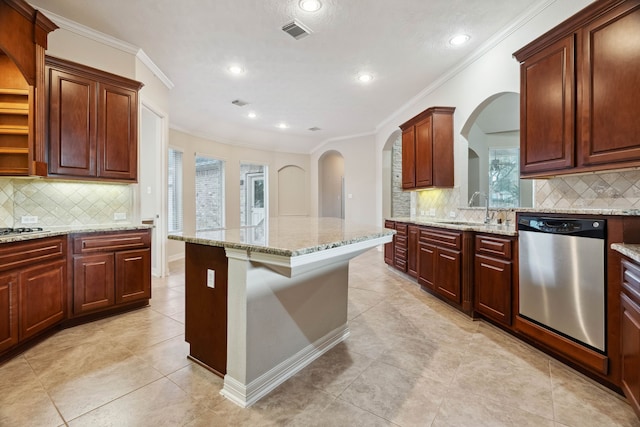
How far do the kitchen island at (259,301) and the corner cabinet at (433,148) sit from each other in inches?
96.2

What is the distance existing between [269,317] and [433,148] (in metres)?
3.31

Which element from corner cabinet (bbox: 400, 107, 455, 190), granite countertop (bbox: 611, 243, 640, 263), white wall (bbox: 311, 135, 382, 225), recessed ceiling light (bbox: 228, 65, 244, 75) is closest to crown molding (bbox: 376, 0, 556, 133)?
corner cabinet (bbox: 400, 107, 455, 190)

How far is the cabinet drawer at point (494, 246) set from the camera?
2422 mm

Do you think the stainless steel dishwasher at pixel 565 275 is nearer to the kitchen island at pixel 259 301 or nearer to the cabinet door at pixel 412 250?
the kitchen island at pixel 259 301

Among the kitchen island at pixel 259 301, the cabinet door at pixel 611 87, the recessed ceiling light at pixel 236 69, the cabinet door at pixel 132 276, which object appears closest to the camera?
the kitchen island at pixel 259 301

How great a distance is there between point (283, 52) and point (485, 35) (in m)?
2.23

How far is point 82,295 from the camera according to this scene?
8.71 ft

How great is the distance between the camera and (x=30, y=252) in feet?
7.19

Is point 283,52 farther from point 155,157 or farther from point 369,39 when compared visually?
point 155,157

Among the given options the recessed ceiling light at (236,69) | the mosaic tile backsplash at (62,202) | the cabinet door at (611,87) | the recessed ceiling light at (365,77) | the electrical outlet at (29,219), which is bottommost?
the electrical outlet at (29,219)

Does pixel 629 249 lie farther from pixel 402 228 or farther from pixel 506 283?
pixel 402 228

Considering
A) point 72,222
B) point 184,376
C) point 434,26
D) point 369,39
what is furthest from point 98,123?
point 434,26

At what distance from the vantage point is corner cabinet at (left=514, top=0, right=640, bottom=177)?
5.72 feet

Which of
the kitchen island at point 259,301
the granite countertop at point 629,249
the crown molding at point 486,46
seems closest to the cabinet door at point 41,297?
the kitchen island at point 259,301
